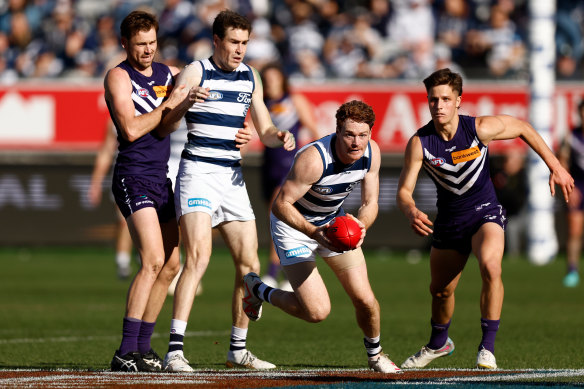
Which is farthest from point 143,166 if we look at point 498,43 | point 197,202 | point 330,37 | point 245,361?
point 330,37

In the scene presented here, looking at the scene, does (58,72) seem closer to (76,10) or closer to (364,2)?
(76,10)

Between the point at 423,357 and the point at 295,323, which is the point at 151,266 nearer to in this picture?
the point at 423,357

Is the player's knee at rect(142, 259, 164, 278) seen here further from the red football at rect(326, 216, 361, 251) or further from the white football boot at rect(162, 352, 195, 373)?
the red football at rect(326, 216, 361, 251)

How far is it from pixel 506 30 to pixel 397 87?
3.07 meters

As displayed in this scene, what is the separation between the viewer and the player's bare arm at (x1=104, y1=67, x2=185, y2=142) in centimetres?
831

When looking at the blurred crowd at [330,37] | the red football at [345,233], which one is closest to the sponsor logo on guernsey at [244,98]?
the red football at [345,233]

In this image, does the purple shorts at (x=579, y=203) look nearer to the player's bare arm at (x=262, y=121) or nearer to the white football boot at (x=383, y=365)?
the player's bare arm at (x=262, y=121)

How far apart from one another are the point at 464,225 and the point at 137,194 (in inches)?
102

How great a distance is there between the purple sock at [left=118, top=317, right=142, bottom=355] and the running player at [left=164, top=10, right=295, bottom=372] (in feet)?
0.86

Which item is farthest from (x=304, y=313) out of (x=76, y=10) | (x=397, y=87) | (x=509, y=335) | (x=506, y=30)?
(x=76, y=10)

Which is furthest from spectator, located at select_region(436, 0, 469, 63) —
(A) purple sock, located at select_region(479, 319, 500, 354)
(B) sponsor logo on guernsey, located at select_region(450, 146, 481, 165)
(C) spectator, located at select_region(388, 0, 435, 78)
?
(A) purple sock, located at select_region(479, 319, 500, 354)

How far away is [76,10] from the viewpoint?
27016mm

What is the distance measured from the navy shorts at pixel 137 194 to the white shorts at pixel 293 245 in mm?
913

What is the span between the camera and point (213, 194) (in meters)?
8.76
